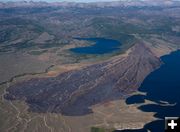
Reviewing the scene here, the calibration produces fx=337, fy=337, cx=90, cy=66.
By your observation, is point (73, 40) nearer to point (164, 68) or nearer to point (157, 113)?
point (164, 68)

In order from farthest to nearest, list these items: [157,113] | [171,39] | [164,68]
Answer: [171,39] < [164,68] < [157,113]

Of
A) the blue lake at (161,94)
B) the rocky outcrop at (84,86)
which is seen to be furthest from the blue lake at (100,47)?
the blue lake at (161,94)

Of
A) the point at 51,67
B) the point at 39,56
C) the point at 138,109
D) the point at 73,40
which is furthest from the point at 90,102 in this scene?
the point at 73,40

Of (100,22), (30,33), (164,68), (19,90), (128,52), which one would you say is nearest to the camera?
(19,90)

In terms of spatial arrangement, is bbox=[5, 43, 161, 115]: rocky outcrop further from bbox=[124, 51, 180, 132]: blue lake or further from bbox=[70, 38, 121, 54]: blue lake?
bbox=[70, 38, 121, 54]: blue lake

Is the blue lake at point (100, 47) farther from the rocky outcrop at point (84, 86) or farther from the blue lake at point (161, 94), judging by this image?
the blue lake at point (161, 94)

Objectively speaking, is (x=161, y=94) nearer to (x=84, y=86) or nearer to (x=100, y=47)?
(x=84, y=86)

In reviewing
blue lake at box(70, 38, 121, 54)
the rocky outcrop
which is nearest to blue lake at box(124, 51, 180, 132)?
the rocky outcrop

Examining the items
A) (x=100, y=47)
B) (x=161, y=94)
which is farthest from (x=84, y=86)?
(x=100, y=47)
